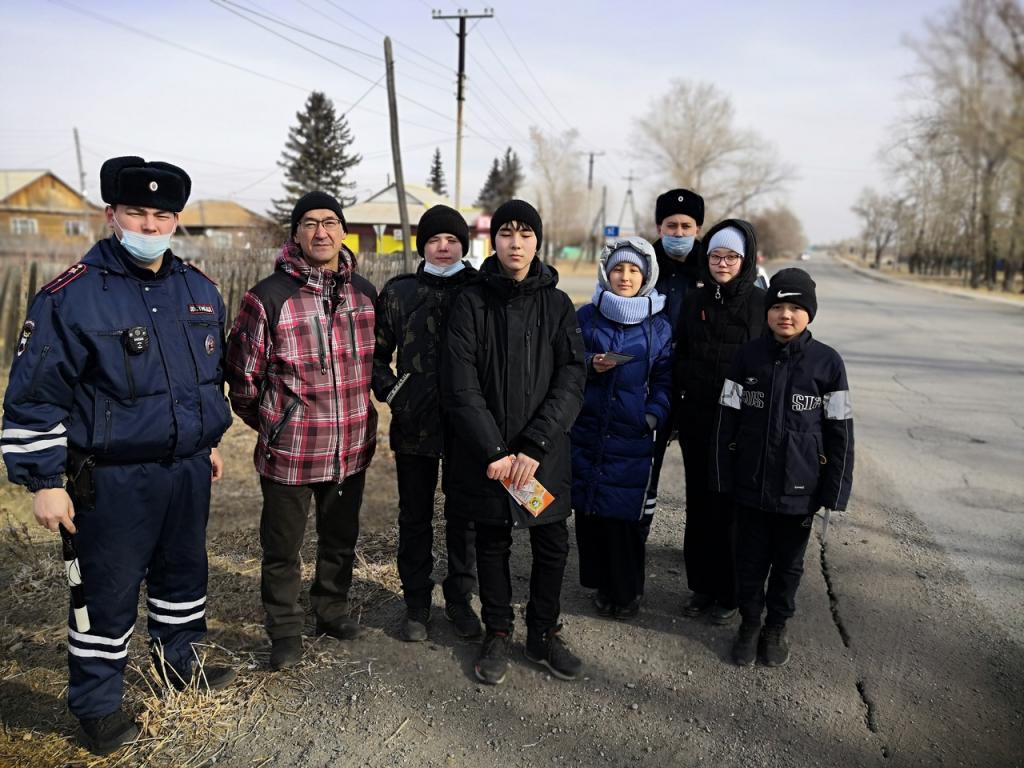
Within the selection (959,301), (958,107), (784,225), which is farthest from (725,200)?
(784,225)

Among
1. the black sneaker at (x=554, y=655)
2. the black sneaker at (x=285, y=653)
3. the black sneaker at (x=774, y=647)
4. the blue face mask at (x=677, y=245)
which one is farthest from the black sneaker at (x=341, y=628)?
the blue face mask at (x=677, y=245)

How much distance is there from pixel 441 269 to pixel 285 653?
1845 mm

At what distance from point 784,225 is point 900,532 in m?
110

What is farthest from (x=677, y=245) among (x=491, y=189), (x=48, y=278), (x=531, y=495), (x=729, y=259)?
(x=491, y=189)

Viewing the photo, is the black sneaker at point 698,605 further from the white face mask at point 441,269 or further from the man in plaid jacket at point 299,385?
the white face mask at point 441,269

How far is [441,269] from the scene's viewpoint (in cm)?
331

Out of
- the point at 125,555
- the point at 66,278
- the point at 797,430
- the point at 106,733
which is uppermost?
the point at 66,278

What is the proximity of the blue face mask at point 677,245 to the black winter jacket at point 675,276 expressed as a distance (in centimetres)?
2

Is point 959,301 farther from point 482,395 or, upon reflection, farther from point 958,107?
point 482,395

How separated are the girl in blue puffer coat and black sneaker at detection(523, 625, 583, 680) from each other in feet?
1.67

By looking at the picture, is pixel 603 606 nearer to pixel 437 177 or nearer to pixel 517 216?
pixel 517 216

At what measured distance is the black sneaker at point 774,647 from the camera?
3.11 meters

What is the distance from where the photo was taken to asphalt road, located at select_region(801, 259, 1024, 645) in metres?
4.34

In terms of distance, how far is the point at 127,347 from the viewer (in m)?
2.48
